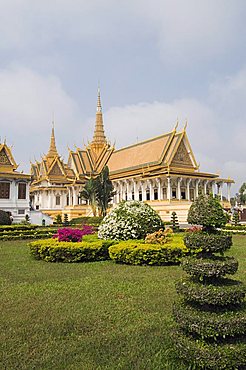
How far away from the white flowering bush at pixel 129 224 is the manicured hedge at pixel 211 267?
8.98 meters

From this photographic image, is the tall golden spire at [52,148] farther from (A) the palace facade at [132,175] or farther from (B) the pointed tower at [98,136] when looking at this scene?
(B) the pointed tower at [98,136]

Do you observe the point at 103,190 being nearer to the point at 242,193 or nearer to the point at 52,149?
the point at 52,149

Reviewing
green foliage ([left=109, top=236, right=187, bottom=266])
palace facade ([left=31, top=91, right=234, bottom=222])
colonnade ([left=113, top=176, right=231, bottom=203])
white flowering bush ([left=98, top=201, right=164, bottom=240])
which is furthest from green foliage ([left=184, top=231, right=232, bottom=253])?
colonnade ([left=113, top=176, right=231, bottom=203])

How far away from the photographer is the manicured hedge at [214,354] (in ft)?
10.4

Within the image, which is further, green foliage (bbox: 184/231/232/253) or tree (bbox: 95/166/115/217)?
tree (bbox: 95/166/115/217)

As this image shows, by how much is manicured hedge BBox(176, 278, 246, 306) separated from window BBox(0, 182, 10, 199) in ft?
103

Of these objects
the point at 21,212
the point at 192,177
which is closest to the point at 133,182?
the point at 192,177

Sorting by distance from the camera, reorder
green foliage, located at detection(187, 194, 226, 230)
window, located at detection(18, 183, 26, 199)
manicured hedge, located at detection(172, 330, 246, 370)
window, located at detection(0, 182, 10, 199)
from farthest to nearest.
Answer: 1. window, located at detection(18, 183, 26, 199)
2. window, located at detection(0, 182, 10, 199)
3. green foliage, located at detection(187, 194, 226, 230)
4. manicured hedge, located at detection(172, 330, 246, 370)

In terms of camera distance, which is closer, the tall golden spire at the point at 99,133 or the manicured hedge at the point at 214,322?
the manicured hedge at the point at 214,322

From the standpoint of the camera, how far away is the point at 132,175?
4225 centimetres

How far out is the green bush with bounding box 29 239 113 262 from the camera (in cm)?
1070

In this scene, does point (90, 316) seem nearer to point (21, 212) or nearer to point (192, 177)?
point (21, 212)

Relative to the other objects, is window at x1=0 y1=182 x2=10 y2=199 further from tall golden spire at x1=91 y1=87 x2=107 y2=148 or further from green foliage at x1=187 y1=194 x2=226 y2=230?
green foliage at x1=187 y1=194 x2=226 y2=230

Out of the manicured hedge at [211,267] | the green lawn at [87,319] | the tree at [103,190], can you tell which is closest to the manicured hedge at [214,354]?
the green lawn at [87,319]
